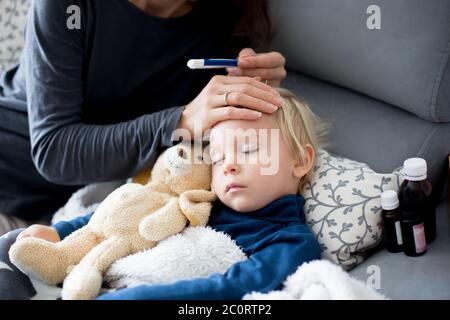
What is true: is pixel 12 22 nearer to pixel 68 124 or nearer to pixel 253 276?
pixel 68 124

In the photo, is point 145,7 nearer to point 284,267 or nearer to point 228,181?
point 228,181

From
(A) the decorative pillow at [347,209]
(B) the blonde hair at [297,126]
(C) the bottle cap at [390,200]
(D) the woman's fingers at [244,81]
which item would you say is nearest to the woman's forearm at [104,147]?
(D) the woman's fingers at [244,81]

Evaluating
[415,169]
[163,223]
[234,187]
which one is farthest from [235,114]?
[415,169]

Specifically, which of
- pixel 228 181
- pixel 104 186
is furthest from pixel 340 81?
pixel 104 186

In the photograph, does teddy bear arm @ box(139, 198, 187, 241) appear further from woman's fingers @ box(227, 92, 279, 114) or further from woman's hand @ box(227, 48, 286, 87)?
woman's hand @ box(227, 48, 286, 87)

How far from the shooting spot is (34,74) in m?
1.36

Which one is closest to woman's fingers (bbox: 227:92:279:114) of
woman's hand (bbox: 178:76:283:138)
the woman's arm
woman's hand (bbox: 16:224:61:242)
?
woman's hand (bbox: 178:76:283:138)

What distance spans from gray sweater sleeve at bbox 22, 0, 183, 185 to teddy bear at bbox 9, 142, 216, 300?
0.09 m

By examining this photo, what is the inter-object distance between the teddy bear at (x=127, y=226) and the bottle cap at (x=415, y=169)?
1.25 feet

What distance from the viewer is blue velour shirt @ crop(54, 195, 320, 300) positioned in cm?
100

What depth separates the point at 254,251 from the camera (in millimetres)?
1142

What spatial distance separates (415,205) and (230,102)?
0.41m

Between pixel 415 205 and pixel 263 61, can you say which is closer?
pixel 415 205

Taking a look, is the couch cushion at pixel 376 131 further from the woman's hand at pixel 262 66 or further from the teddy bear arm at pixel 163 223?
the teddy bear arm at pixel 163 223
